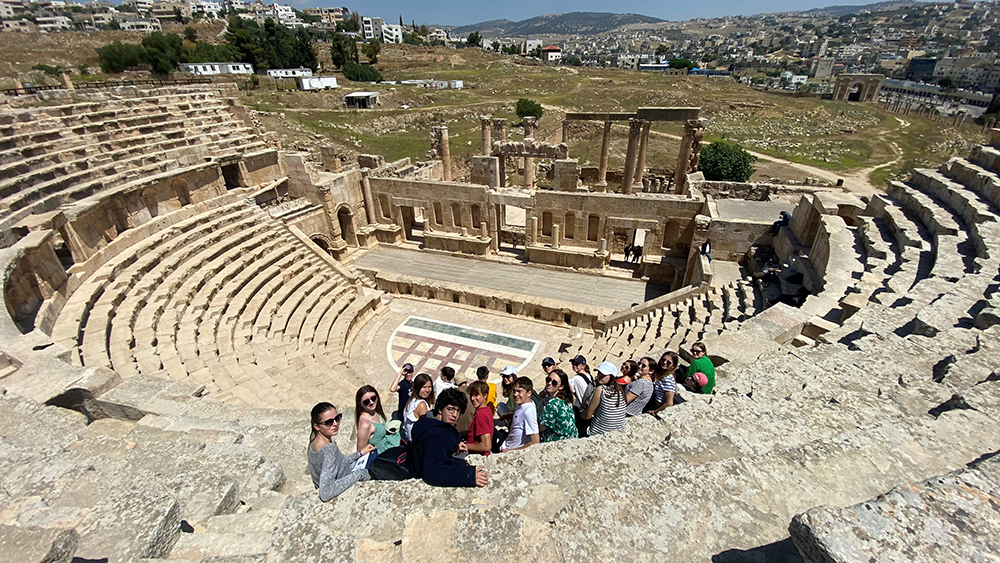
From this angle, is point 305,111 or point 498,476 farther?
point 305,111

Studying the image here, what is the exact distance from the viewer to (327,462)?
4082mm

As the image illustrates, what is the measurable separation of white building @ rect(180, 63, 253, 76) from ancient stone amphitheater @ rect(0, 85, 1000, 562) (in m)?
39.4

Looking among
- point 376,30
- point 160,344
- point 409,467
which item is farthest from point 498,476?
point 376,30

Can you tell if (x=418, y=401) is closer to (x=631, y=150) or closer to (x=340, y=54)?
(x=631, y=150)

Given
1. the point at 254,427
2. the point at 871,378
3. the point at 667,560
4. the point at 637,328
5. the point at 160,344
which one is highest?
the point at 667,560

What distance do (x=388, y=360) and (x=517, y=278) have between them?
6.74 metres

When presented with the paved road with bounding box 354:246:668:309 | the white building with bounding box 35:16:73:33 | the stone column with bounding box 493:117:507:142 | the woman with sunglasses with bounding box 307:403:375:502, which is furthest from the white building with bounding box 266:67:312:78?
the white building with bounding box 35:16:73:33

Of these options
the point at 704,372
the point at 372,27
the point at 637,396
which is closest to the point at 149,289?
the point at 637,396

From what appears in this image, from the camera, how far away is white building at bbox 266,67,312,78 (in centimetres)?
6238

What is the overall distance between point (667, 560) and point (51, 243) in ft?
47.2

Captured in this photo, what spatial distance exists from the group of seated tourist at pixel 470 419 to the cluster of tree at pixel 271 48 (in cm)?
7376

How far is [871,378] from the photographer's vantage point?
571 centimetres

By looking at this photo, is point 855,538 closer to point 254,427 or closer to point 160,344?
point 254,427

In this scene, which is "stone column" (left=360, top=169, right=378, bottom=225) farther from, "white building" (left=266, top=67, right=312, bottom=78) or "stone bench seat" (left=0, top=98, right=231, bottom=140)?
"white building" (left=266, top=67, right=312, bottom=78)
